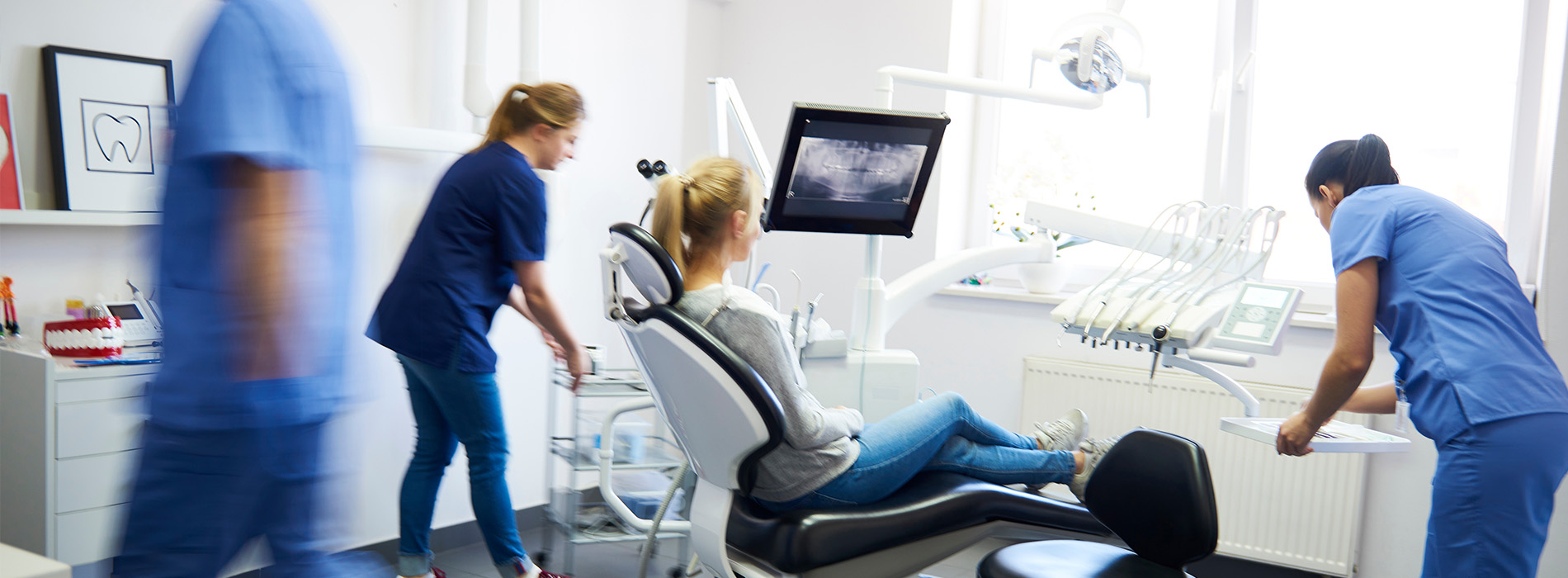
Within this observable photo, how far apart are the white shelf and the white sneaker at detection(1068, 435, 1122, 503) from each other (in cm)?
192

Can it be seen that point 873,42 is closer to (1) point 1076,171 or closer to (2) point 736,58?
(2) point 736,58

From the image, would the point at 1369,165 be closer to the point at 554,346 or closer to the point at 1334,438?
the point at 1334,438

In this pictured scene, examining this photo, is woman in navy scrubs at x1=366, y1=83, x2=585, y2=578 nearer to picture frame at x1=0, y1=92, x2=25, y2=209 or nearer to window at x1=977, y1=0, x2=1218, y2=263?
picture frame at x1=0, y1=92, x2=25, y2=209

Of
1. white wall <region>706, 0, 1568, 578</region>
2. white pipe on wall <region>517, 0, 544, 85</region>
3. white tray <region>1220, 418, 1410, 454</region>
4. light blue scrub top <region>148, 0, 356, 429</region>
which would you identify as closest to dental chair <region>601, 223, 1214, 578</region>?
white tray <region>1220, 418, 1410, 454</region>

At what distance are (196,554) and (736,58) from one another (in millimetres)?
3243

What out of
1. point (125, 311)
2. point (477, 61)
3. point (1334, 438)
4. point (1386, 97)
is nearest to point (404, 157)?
point (477, 61)

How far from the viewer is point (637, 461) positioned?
2773 millimetres

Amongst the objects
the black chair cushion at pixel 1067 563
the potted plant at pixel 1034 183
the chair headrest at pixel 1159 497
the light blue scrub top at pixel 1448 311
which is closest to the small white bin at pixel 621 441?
the black chair cushion at pixel 1067 563

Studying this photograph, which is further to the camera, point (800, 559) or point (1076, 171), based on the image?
point (1076, 171)

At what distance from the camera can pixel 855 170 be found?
7.18 feet

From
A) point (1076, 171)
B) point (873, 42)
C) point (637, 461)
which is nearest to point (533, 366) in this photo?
point (637, 461)

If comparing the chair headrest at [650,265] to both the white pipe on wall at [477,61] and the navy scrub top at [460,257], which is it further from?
the white pipe on wall at [477,61]

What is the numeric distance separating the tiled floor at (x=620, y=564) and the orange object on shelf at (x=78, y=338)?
1086 millimetres

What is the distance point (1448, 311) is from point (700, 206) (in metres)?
1.32
